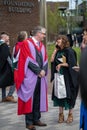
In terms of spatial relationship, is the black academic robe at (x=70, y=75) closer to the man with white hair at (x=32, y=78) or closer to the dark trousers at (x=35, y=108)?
the man with white hair at (x=32, y=78)

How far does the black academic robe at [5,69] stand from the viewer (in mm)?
9320

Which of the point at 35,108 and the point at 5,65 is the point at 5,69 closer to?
the point at 5,65

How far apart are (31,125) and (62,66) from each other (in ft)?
3.76

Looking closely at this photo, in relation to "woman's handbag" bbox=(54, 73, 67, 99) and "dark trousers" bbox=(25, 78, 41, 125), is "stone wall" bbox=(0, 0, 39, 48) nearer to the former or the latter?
"woman's handbag" bbox=(54, 73, 67, 99)

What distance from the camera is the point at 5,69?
954cm

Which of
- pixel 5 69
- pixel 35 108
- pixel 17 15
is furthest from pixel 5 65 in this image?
pixel 17 15

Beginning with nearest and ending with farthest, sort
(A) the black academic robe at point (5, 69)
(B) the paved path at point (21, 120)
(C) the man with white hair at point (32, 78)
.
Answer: (C) the man with white hair at point (32, 78) < (B) the paved path at point (21, 120) < (A) the black academic robe at point (5, 69)

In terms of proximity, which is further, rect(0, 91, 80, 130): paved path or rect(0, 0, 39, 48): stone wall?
rect(0, 0, 39, 48): stone wall

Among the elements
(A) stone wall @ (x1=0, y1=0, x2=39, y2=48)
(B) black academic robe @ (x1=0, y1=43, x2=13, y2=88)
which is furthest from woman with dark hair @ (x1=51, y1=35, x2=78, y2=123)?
(A) stone wall @ (x1=0, y1=0, x2=39, y2=48)

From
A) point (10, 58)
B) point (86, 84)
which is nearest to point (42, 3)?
point (10, 58)

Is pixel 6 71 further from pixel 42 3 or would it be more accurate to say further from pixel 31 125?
pixel 42 3

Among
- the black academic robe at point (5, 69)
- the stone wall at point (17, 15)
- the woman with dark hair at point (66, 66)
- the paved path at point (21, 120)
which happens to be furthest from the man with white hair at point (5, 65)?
the stone wall at point (17, 15)

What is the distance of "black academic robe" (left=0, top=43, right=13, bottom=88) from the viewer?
9.32m

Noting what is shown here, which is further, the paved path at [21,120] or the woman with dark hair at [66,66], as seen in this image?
the woman with dark hair at [66,66]
